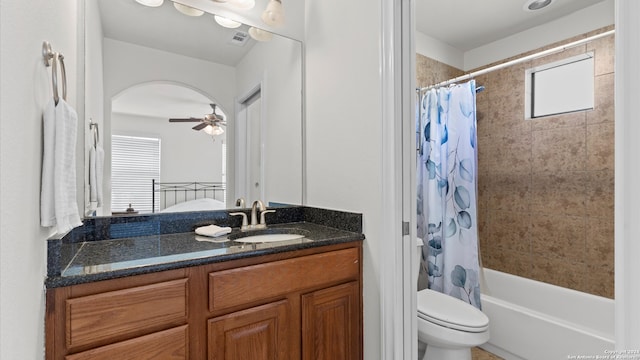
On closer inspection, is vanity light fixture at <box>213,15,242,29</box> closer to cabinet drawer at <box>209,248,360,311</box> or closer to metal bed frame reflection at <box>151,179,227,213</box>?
metal bed frame reflection at <box>151,179,227,213</box>

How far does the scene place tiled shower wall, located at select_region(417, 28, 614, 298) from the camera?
2156mm

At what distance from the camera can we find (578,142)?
2289 mm

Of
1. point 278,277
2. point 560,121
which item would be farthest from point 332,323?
point 560,121

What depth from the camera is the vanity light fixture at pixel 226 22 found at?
1704 millimetres

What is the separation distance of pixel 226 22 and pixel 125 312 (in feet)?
5.15

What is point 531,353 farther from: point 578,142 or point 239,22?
point 239,22

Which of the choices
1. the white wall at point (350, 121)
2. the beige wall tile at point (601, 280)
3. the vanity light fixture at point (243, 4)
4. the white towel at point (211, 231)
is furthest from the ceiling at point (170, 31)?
the beige wall tile at point (601, 280)

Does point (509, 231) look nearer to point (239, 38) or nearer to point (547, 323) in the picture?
point (547, 323)

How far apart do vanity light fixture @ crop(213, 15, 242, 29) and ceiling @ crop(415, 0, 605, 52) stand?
144 cm

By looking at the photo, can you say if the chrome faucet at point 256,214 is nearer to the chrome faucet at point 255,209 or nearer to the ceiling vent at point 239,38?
the chrome faucet at point 255,209

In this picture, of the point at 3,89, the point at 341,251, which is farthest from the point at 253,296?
the point at 3,89

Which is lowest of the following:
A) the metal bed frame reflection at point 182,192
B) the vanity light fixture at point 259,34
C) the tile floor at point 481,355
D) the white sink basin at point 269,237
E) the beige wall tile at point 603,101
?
the tile floor at point 481,355

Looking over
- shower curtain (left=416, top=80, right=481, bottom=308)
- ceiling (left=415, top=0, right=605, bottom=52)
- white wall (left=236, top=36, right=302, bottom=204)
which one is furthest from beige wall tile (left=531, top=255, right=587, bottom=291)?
white wall (left=236, top=36, right=302, bottom=204)

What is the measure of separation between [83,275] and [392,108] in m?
1.30
